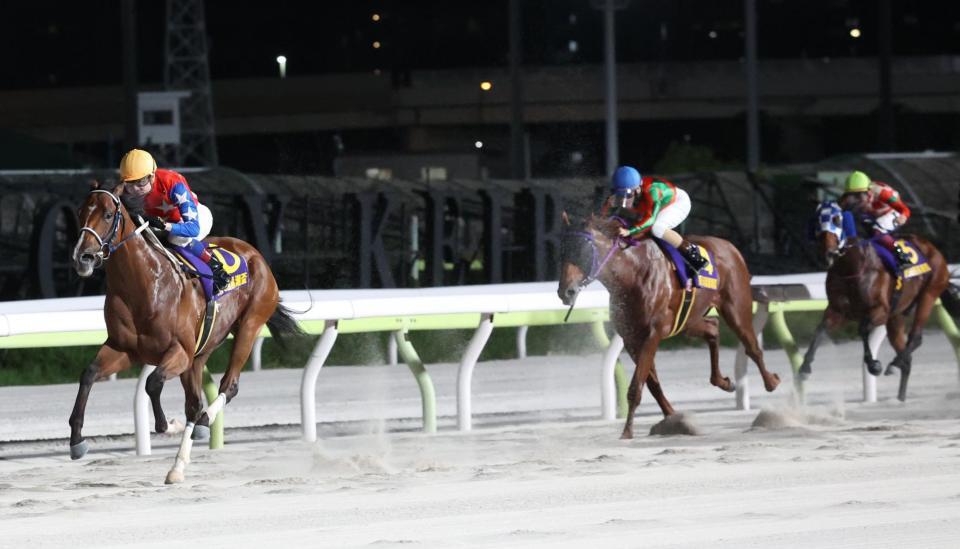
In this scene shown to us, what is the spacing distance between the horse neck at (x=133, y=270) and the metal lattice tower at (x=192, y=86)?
1460 inches

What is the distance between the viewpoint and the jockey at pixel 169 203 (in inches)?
295

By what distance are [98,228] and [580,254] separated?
277 cm

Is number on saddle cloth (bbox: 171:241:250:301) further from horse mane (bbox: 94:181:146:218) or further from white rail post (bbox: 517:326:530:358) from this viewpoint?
white rail post (bbox: 517:326:530:358)

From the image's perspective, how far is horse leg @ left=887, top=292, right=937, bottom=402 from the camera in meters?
10.9

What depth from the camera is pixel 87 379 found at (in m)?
7.36

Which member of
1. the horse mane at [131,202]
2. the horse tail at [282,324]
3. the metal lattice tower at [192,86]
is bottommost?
the horse tail at [282,324]

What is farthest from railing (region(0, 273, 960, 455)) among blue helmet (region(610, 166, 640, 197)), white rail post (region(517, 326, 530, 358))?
white rail post (region(517, 326, 530, 358))

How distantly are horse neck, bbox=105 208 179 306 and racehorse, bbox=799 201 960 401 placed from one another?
4581 mm

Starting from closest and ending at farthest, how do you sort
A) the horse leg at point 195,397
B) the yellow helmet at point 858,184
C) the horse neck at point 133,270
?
1. the horse neck at point 133,270
2. the horse leg at point 195,397
3. the yellow helmet at point 858,184

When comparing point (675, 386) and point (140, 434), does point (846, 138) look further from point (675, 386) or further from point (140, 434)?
point (140, 434)

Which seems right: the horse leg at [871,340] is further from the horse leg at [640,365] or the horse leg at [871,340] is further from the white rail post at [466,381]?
the white rail post at [466,381]

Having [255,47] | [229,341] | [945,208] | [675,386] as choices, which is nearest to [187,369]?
[675,386]

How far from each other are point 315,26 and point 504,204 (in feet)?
159

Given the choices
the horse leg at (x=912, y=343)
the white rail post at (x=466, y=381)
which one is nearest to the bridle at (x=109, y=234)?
the white rail post at (x=466, y=381)
